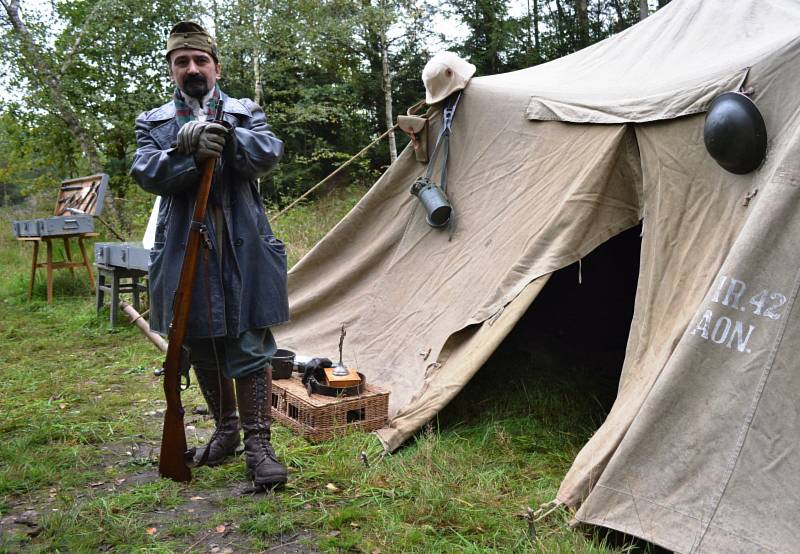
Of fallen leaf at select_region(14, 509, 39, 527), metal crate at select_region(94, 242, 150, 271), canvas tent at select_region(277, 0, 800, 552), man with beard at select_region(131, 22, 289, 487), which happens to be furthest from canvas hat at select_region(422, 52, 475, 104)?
fallen leaf at select_region(14, 509, 39, 527)

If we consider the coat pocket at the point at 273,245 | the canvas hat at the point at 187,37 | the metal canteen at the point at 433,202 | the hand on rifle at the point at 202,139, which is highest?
the canvas hat at the point at 187,37

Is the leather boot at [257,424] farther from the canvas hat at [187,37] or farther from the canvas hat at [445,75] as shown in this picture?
the canvas hat at [445,75]

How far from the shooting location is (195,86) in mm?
2523

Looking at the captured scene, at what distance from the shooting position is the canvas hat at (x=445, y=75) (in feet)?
12.8

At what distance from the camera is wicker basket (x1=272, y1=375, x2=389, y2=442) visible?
10.2 feet

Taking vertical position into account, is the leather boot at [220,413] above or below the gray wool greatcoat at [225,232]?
below

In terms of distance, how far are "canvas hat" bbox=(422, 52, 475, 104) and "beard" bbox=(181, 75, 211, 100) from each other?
1.66 metres

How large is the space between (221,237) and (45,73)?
935 centimetres

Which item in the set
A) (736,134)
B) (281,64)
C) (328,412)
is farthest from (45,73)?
(736,134)

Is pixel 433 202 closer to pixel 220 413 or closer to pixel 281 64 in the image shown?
pixel 220 413

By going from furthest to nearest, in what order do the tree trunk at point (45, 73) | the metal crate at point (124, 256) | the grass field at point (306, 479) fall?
the tree trunk at point (45, 73) → the metal crate at point (124, 256) → the grass field at point (306, 479)

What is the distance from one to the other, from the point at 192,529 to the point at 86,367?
2.77m

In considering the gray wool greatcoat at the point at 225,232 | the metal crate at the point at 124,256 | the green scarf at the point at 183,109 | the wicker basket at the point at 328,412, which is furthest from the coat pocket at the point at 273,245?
the metal crate at the point at 124,256

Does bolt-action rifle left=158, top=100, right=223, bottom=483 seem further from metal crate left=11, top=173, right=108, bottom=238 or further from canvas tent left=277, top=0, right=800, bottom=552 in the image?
metal crate left=11, top=173, right=108, bottom=238
